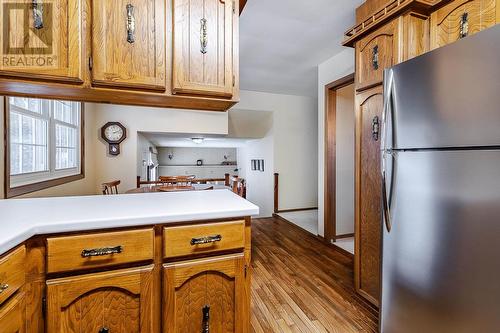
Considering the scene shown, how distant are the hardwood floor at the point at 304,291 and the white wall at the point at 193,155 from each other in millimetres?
8055

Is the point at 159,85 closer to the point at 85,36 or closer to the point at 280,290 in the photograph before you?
the point at 85,36

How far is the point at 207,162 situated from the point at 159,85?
9.90m

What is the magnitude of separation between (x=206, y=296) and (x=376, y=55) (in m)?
1.95

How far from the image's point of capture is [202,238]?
→ 44.5 inches

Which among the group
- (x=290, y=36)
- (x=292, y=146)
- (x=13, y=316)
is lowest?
(x=13, y=316)

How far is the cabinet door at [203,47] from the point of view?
1.34m

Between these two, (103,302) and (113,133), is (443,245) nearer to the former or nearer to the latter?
(103,302)

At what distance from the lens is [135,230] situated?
1.04 meters

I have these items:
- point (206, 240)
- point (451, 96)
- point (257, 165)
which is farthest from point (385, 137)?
point (257, 165)

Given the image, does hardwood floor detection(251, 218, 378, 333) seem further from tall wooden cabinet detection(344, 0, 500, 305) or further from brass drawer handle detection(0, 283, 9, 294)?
brass drawer handle detection(0, 283, 9, 294)

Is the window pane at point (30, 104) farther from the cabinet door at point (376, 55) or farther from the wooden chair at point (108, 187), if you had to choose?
the cabinet door at point (376, 55)

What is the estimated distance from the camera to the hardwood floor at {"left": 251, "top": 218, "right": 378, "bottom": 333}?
171 cm

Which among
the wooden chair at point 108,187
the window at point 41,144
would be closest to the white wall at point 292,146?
the wooden chair at point 108,187

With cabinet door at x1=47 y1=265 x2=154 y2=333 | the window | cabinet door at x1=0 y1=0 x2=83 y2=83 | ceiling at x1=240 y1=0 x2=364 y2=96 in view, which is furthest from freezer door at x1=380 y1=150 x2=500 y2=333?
the window
